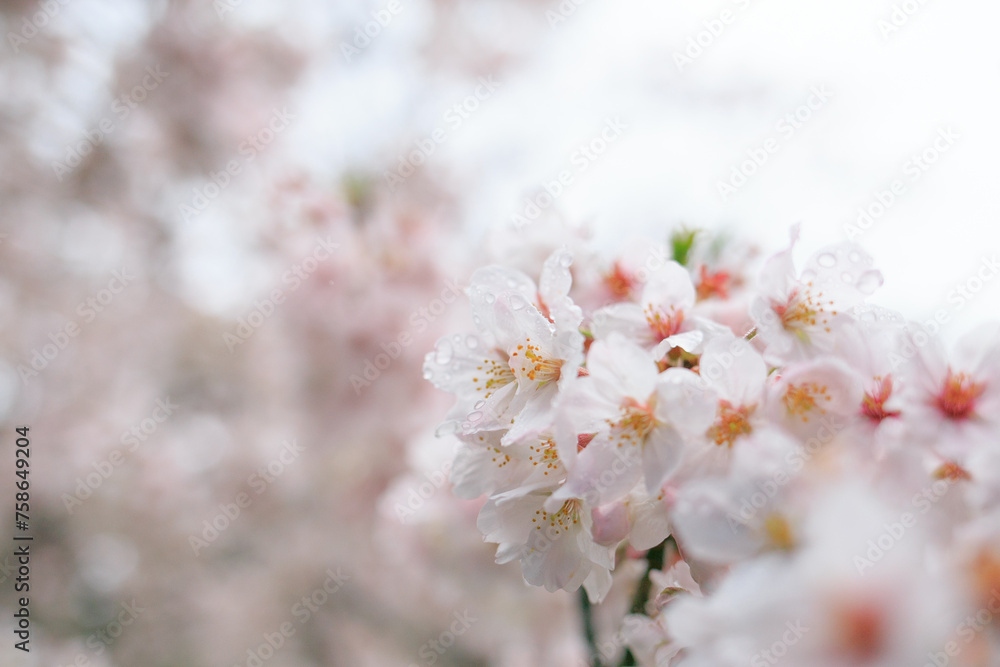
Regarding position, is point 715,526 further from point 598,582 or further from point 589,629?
point 589,629

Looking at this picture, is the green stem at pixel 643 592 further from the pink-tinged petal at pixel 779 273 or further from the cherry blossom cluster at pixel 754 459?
the pink-tinged petal at pixel 779 273

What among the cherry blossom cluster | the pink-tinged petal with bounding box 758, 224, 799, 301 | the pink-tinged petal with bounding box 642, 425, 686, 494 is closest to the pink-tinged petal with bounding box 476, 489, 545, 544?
the cherry blossom cluster

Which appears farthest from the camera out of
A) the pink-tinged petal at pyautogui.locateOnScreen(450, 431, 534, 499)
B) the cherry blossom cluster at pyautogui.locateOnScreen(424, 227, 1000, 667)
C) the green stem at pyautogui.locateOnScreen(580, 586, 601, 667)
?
the green stem at pyautogui.locateOnScreen(580, 586, 601, 667)

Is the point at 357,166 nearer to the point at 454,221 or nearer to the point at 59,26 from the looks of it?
the point at 454,221

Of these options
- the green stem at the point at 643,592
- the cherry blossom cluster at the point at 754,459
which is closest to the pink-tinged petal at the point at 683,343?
the cherry blossom cluster at the point at 754,459

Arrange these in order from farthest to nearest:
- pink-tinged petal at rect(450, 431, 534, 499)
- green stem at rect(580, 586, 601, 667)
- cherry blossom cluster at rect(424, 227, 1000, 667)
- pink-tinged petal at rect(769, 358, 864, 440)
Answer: green stem at rect(580, 586, 601, 667)
pink-tinged petal at rect(450, 431, 534, 499)
pink-tinged petal at rect(769, 358, 864, 440)
cherry blossom cluster at rect(424, 227, 1000, 667)

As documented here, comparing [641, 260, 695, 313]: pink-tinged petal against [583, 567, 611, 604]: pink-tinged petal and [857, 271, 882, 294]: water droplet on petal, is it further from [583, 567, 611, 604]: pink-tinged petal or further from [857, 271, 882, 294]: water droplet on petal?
[583, 567, 611, 604]: pink-tinged petal

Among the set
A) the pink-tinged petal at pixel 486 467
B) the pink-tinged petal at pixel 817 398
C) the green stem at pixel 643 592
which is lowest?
the green stem at pixel 643 592

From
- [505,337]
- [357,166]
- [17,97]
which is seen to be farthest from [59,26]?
[505,337]
